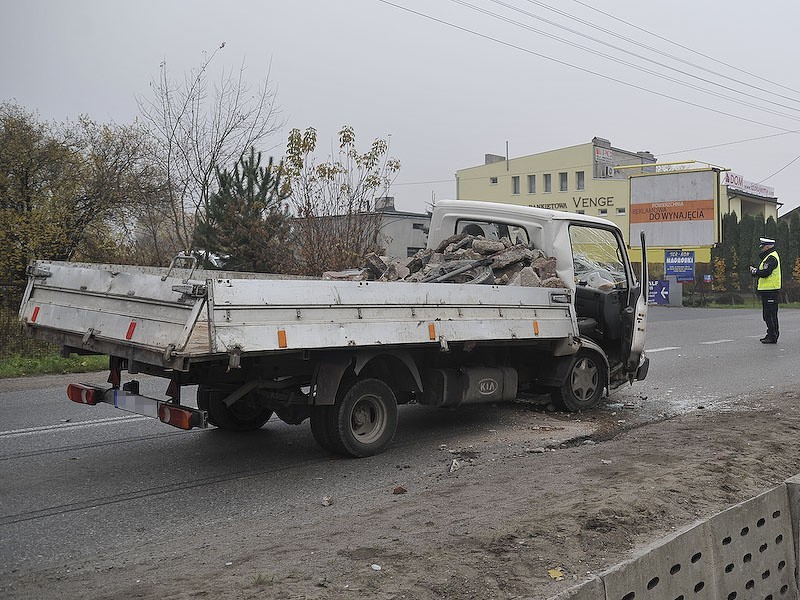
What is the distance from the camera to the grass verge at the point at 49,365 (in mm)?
12383

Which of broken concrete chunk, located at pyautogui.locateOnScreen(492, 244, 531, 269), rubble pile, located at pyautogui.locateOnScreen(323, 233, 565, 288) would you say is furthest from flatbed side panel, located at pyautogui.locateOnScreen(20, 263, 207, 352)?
broken concrete chunk, located at pyautogui.locateOnScreen(492, 244, 531, 269)

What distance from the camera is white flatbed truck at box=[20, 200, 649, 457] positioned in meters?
5.67

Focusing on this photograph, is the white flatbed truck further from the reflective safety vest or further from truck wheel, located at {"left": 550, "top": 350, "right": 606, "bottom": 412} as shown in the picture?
the reflective safety vest

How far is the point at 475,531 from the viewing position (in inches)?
186

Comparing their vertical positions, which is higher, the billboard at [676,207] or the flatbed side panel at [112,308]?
the billboard at [676,207]

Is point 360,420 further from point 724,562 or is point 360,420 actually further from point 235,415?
point 724,562

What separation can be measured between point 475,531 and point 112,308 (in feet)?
10.2

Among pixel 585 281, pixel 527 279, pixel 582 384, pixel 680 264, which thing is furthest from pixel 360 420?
pixel 680 264

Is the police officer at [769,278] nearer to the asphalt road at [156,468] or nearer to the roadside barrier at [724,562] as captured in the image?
the asphalt road at [156,468]

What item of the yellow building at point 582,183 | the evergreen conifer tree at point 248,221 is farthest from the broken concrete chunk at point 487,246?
the yellow building at point 582,183

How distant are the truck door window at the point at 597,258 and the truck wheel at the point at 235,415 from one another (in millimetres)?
3547

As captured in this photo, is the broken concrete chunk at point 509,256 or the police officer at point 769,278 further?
the police officer at point 769,278

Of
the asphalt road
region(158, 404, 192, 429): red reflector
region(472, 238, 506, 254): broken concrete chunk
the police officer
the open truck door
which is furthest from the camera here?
the police officer

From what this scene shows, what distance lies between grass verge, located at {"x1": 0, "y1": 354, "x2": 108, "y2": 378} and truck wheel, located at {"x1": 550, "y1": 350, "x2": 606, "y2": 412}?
697 centimetres
